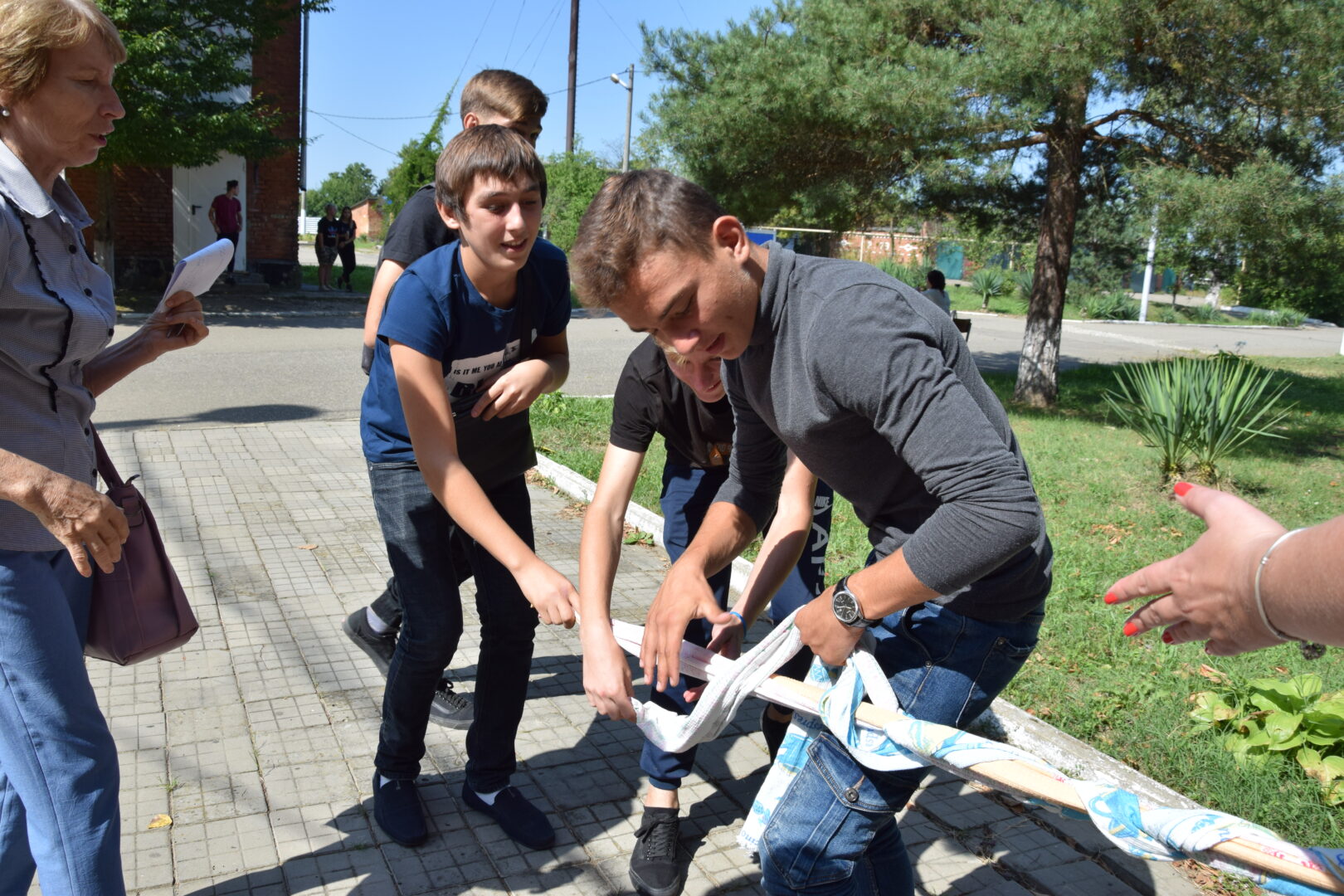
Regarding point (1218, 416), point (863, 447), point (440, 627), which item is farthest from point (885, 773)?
point (1218, 416)

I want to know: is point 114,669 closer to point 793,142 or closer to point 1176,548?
point 1176,548

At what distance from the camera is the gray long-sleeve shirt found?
1778 millimetres

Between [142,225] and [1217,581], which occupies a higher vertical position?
[142,225]

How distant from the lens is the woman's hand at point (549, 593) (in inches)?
96.4

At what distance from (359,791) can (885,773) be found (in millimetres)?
2032

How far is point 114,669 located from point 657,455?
5.08 metres

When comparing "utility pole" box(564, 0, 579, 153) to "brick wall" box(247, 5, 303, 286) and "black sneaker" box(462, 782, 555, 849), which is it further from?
"black sneaker" box(462, 782, 555, 849)

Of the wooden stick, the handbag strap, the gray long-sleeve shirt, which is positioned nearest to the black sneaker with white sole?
the handbag strap

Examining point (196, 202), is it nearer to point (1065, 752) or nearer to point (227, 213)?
point (227, 213)

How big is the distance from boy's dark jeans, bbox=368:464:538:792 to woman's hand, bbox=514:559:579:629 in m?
0.54

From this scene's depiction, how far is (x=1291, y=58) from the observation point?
9.41m

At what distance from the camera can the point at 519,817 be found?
125 inches

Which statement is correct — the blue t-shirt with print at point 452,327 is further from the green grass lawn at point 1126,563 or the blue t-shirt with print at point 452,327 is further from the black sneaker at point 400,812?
the green grass lawn at point 1126,563

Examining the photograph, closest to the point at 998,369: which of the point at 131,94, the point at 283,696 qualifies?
the point at 131,94
